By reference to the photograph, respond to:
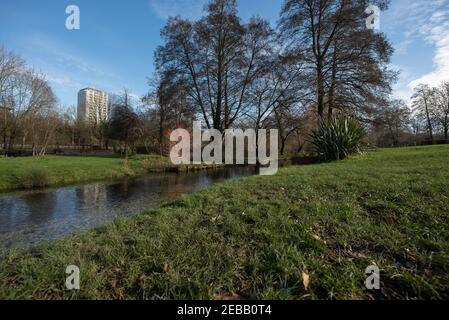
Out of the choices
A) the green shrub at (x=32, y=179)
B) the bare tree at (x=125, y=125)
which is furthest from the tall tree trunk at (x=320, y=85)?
the bare tree at (x=125, y=125)

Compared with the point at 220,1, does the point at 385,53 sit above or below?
below

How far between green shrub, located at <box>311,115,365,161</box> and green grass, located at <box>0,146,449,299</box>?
7977 millimetres

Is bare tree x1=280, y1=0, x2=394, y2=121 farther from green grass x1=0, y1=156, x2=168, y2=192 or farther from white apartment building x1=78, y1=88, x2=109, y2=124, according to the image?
white apartment building x1=78, y1=88, x2=109, y2=124

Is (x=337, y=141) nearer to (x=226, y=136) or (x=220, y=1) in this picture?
(x=226, y=136)

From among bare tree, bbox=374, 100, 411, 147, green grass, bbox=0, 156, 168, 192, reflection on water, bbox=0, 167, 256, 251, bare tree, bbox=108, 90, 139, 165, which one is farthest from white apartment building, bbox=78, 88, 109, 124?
bare tree, bbox=374, 100, 411, 147

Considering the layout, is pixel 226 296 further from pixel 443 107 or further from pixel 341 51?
pixel 443 107

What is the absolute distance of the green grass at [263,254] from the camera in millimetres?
2059

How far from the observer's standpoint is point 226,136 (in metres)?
24.8

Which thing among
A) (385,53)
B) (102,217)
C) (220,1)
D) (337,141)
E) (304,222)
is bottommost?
(102,217)

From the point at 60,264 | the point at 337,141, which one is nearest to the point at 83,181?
the point at 60,264

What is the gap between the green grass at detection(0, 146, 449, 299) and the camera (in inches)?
81.0

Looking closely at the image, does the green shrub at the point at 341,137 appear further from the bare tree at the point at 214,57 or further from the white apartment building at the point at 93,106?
the white apartment building at the point at 93,106
